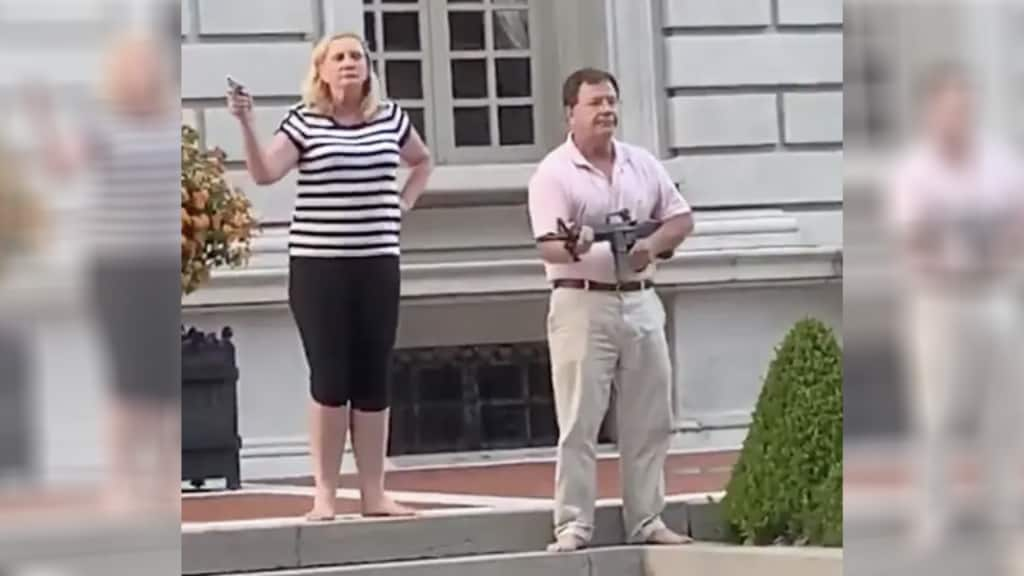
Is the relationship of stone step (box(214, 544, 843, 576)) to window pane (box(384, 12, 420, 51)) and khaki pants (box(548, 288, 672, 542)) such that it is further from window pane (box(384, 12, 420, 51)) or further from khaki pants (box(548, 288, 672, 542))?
window pane (box(384, 12, 420, 51))

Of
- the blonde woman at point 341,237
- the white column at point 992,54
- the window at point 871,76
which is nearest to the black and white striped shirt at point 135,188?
the window at point 871,76

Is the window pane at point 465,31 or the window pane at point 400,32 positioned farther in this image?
the window pane at point 465,31

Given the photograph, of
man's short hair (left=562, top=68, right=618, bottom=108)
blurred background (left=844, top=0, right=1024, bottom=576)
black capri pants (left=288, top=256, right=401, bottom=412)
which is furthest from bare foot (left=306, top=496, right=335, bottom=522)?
blurred background (left=844, top=0, right=1024, bottom=576)

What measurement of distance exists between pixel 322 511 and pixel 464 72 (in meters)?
6.32

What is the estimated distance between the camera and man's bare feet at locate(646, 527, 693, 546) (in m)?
6.24

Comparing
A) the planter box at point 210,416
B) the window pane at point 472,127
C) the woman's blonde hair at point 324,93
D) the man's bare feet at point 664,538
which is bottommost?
the man's bare feet at point 664,538

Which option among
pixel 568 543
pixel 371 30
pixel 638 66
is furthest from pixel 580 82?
pixel 371 30

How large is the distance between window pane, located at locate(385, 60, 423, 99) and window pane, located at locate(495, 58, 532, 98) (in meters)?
0.53

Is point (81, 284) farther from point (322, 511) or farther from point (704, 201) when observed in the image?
point (704, 201)

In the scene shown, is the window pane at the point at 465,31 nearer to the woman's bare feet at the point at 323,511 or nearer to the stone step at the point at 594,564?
the woman's bare feet at the point at 323,511

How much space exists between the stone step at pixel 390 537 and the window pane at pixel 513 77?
6.10 metres

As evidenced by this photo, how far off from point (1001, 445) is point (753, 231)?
9531mm

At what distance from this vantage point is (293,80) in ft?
34.7

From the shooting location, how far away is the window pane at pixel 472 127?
12.2 m
